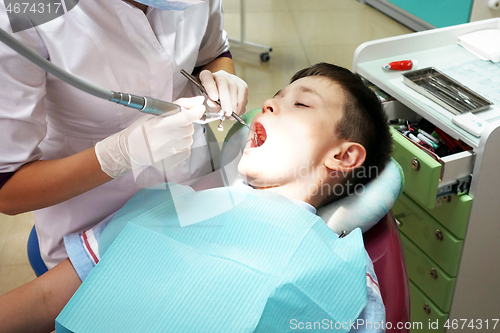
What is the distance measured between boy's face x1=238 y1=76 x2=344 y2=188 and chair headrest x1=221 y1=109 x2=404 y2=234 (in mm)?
25

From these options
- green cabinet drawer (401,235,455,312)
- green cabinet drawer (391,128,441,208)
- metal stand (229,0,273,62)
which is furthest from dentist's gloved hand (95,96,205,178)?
metal stand (229,0,273,62)

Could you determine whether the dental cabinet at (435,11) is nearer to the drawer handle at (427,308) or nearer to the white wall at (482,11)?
the white wall at (482,11)

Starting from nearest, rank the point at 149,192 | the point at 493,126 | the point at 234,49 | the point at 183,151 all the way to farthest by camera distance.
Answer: the point at 183,151 → the point at 149,192 → the point at 493,126 → the point at 234,49

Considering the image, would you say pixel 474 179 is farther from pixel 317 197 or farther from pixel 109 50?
pixel 109 50

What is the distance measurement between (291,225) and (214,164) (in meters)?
0.21

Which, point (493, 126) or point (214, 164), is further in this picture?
point (493, 126)

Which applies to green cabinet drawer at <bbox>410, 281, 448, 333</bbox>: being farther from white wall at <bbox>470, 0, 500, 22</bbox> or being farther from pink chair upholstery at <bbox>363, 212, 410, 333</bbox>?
white wall at <bbox>470, 0, 500, 22</bbox>

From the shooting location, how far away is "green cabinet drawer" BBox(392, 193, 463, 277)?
4.46 ft

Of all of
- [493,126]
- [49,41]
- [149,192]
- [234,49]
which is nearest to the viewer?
[49,41]

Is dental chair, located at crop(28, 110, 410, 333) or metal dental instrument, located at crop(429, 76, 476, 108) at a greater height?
metal dental instrument, located at crop(429, 76, 476, 108)

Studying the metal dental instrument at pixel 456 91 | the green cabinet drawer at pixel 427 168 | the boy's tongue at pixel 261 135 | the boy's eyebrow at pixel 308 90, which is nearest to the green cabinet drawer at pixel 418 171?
the green cabinet drawer at pixel 427 168

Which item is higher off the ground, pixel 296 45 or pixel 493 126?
pixel 493 126

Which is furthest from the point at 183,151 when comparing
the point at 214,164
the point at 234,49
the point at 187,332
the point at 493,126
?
the point at 234,49

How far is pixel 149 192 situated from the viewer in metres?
1.03
